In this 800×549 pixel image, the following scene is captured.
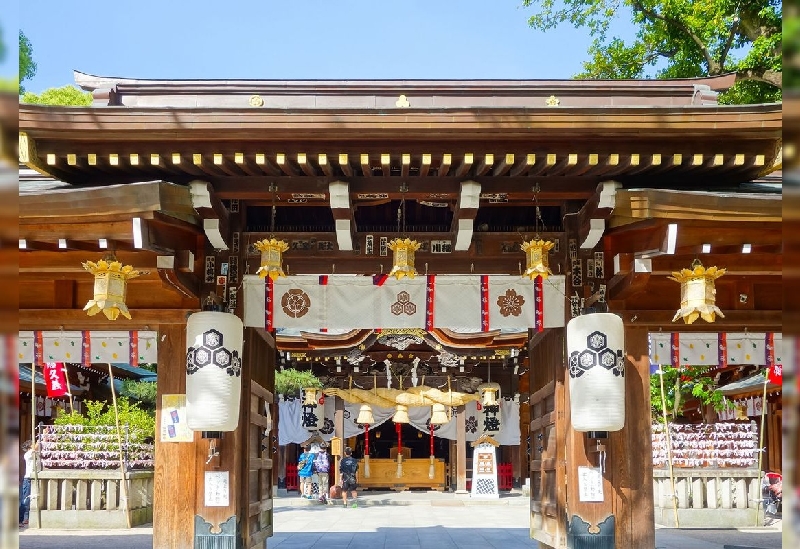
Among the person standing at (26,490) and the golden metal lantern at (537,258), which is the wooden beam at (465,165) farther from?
the person standing at (26,490)

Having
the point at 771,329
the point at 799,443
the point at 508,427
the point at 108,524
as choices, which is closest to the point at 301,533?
the point at 108,524

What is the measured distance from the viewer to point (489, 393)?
22.4 metres

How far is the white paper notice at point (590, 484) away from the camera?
8.28 meters

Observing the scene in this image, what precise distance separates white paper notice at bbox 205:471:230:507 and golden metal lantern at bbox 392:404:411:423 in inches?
568

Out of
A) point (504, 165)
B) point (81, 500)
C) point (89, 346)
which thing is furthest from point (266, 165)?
point (81, 500)

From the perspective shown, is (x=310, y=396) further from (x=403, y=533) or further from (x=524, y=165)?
(x=524, y=165)

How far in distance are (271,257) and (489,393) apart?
1503cm

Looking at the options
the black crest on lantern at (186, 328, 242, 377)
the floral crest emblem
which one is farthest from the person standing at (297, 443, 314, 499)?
the black crest on lantern at (186, 328, 242, 377)

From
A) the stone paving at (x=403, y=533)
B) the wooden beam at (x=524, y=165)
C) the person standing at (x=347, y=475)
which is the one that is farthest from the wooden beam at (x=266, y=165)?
the person standing at (x=347, y=475)

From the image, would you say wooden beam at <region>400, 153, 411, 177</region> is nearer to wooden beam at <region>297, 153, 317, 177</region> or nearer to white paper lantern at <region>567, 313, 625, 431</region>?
wooden beam at <region>297, 153, 317, 177</region>

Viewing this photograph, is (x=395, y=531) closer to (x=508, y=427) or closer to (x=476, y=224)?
(x=476, y=224)

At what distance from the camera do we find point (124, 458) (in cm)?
1412

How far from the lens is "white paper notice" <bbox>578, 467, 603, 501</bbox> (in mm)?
8281

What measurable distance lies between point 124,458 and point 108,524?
119 centimetres
